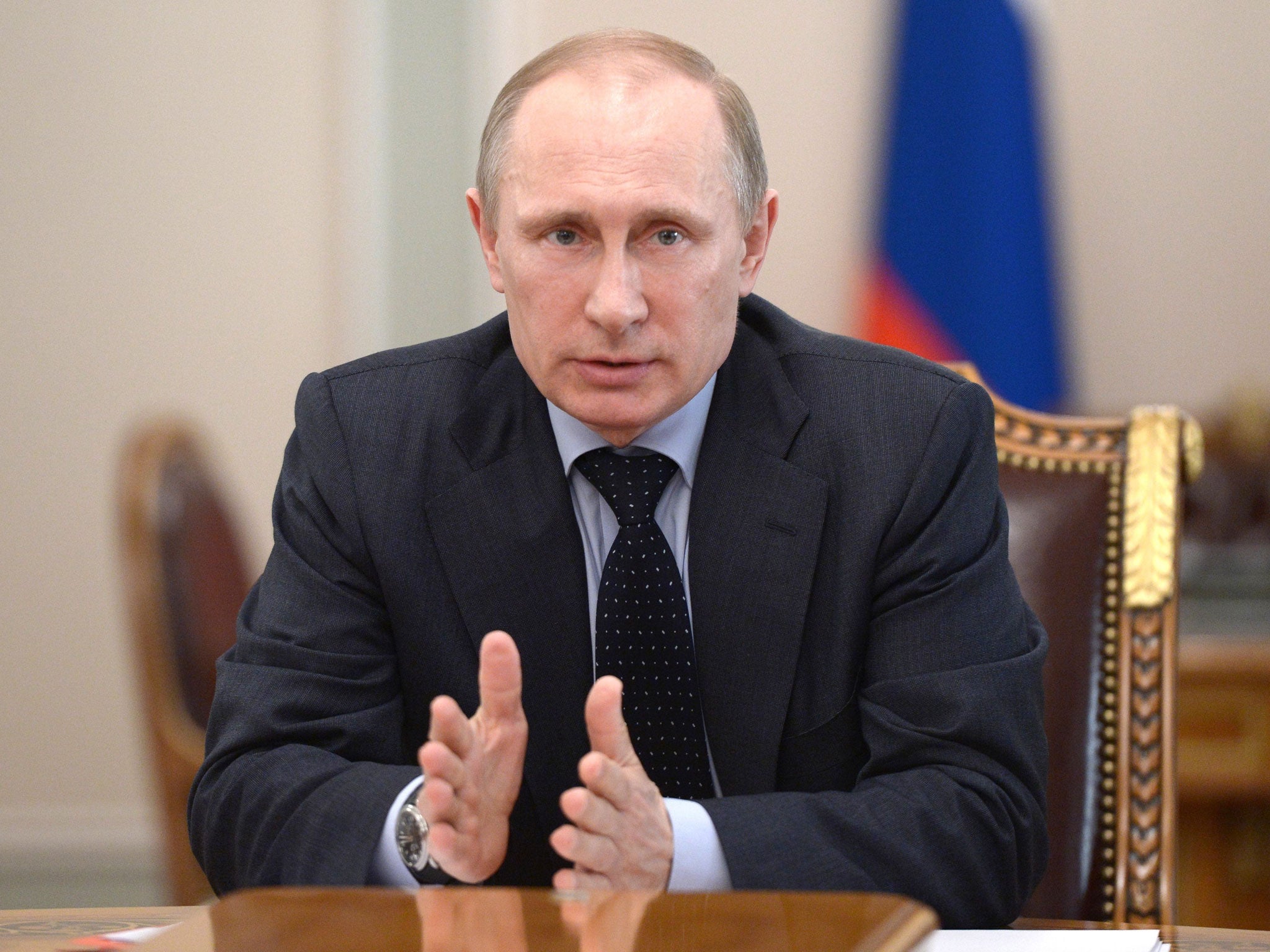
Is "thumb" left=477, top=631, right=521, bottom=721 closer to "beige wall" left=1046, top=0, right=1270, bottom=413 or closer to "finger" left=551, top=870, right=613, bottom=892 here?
"finger" left=551, top=870, right=613, bottom=892

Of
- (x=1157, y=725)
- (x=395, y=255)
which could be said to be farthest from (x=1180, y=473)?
Result: (x=395, y=255)

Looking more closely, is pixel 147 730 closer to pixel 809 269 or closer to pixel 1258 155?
pixel 809 269

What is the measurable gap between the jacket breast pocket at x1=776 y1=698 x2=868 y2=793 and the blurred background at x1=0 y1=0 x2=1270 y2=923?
230 cm

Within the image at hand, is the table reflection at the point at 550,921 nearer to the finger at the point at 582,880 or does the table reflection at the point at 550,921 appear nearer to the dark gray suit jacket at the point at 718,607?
the finger at the point at 582,880

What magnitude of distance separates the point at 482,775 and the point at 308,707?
310 mm

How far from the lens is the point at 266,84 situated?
4.24 meters

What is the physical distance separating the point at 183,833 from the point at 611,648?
4.34 ft

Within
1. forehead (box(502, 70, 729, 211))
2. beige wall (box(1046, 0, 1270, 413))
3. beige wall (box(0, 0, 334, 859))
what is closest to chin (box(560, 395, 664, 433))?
forehead (box(502, 70, 729, 211))

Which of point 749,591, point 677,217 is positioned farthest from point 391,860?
point 677,217

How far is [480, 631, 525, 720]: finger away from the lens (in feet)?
4.10

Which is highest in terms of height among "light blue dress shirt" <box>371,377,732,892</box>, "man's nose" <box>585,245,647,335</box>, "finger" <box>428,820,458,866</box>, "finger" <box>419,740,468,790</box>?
"man's nose" <box>585,245,647,335</box>

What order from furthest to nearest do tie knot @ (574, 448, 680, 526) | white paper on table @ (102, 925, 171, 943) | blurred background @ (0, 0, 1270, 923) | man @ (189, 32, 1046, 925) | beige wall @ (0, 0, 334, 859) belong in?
beige wall @ (0, 0, 334, 859) < blurred background @ (0, 0, 1270, 923) < tie knot @ (574, 448, 680, 526) < man @ (189, 32, 1046, 925) < white paper on table @ (102, 925, 171, 943)

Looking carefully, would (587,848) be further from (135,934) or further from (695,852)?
(135,934)

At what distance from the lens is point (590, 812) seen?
1.21 metres
